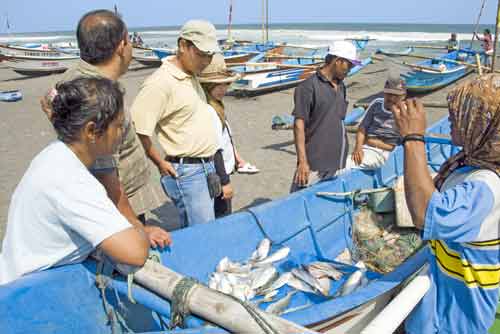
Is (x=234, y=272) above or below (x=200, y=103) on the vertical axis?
below

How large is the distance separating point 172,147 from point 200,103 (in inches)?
15.6

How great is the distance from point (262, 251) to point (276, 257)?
0.41 feet

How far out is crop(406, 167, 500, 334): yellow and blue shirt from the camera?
154 centimetres

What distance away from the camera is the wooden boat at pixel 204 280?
195cm

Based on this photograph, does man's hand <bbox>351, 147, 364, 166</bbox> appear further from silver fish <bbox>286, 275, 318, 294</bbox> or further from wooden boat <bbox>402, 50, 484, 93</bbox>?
wooden boat <bbox>402, 50, 484, 93</bbox>

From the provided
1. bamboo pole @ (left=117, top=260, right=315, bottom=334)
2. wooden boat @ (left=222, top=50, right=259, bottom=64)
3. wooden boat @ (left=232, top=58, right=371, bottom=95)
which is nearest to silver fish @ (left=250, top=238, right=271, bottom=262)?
bamboo pole @ (left=117, top=260, right=315, bottom=334)

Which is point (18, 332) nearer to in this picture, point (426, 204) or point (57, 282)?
point (57, 282)

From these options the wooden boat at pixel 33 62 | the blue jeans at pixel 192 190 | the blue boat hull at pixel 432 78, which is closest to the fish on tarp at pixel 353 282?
the blue jeans at pixel 192 190

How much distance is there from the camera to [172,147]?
3043 millimetres

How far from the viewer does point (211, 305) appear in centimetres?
171

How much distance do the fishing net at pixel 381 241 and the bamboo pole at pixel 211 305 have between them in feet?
7.30

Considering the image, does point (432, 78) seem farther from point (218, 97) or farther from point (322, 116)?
point (218, 97)

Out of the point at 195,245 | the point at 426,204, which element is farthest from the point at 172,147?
the point at 426,204

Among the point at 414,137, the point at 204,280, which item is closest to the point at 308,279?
the point at 204,280
